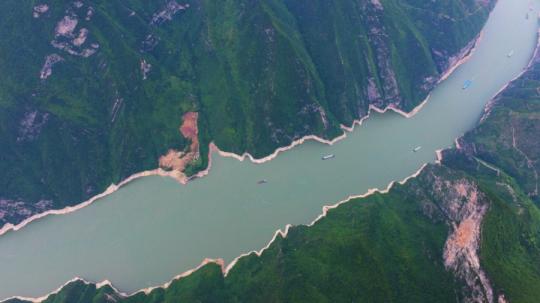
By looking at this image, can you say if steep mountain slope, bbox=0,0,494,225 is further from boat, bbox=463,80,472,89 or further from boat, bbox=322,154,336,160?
boat, bbox=463,80,472,89

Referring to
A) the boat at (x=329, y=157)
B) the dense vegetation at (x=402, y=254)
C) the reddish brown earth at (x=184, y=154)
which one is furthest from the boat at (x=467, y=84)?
the reddish brown earth at (x=184, y=154)

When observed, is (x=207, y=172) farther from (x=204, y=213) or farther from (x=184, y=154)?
(x=204, y=213)

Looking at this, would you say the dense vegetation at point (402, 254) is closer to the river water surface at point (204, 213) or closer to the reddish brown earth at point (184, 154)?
the river water surface at point (204, 213)

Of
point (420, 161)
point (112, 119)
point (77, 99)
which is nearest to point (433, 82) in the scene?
point (420, 161)

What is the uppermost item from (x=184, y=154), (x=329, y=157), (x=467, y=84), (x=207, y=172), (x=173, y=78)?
(x=173, y=78)

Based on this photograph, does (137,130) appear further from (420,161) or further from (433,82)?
(433,82)

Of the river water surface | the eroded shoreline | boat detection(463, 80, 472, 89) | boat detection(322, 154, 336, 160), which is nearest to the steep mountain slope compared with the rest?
the eroded shoreline

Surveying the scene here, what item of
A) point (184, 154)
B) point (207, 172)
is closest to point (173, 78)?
point (184, 154)
